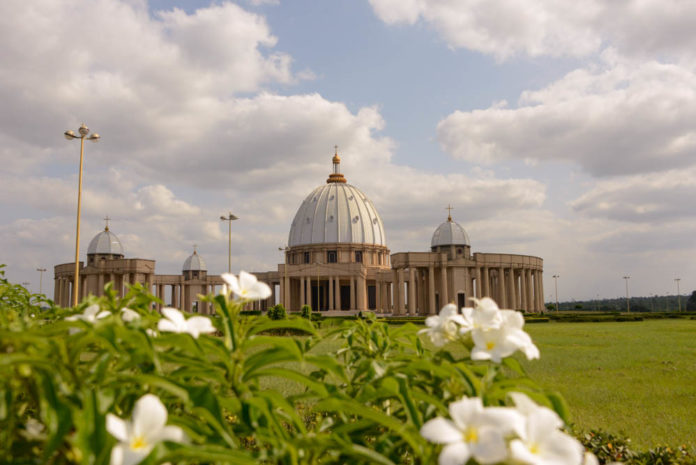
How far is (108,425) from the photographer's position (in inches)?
42.4

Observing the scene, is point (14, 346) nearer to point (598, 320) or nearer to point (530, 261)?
point (598, 320)

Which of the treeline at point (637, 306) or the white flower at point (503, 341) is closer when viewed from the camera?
the white flower at point (503, 341)

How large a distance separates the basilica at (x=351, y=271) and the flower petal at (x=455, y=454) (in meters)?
47.1

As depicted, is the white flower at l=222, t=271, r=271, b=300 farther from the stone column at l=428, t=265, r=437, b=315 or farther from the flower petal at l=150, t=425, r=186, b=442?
the stone column at l=428, t=265, r=437, b=315

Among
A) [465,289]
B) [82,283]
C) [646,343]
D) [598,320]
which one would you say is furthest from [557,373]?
[82,283]

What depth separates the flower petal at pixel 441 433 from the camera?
1175mm

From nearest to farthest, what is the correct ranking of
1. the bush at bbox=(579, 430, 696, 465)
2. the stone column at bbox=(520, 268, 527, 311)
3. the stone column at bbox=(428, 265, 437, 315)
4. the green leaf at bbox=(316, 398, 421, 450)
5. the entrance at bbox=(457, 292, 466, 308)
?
the green leaf at bbox=(316, 398, 421, 450), the bush at bbox=(579, 430, 696, 465), the stone column at bbox=(428, 265, 437, 315), the entrance at bbox=(457, 292, 466, 308), the stone column at bbox=(520, 268, 527, 311)

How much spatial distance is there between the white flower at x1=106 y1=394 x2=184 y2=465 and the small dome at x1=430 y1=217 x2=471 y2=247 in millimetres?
53163

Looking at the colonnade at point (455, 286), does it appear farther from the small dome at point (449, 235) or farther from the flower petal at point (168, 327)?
the flower petal at point (168, 327)

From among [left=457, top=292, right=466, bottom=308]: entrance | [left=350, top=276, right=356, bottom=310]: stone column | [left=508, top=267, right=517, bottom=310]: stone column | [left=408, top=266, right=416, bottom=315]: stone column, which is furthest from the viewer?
[left=350, top=276, right=356, bottom=310]: stone column

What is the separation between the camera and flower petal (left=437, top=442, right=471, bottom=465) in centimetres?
114

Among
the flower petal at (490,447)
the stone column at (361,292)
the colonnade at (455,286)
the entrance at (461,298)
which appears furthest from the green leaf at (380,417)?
the stone column at (361,292)

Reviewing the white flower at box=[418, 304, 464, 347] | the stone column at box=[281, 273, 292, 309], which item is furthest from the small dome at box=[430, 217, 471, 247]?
the white flower at box=[418, 304, 464, 347]

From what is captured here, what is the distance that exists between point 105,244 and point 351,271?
27777mm
